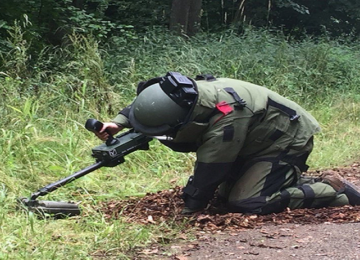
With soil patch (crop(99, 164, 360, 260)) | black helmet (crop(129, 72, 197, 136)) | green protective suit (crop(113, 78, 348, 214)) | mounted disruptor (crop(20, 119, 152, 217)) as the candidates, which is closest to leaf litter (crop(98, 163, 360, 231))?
soil patch (crop(99, 164, 360, 260))

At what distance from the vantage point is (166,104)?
132 inches

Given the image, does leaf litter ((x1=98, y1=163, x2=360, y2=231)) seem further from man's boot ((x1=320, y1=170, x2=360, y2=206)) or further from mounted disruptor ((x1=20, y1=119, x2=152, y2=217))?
mounted disruptor ((x1=20, y1=119, x2=152, y2=217))

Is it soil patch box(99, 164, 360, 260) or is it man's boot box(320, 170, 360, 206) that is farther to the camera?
man's boot box(320, 170, 360, 206)

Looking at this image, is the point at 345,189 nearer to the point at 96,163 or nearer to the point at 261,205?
the point at 261,205

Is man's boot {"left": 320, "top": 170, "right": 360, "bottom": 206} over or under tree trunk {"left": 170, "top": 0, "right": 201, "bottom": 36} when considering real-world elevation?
under

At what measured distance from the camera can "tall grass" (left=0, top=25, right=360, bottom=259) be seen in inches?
123

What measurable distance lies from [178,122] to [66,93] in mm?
3126

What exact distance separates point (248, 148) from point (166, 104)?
80 cm

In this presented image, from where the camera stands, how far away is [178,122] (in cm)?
341

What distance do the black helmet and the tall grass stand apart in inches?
25.7

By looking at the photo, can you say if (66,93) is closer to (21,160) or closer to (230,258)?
(21,160)

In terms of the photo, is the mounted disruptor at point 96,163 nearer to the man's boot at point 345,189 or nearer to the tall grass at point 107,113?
the tall grass at point 107,113

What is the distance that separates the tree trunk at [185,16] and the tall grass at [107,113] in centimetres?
107

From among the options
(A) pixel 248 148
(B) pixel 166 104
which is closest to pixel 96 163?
(B) pixel 166 104
